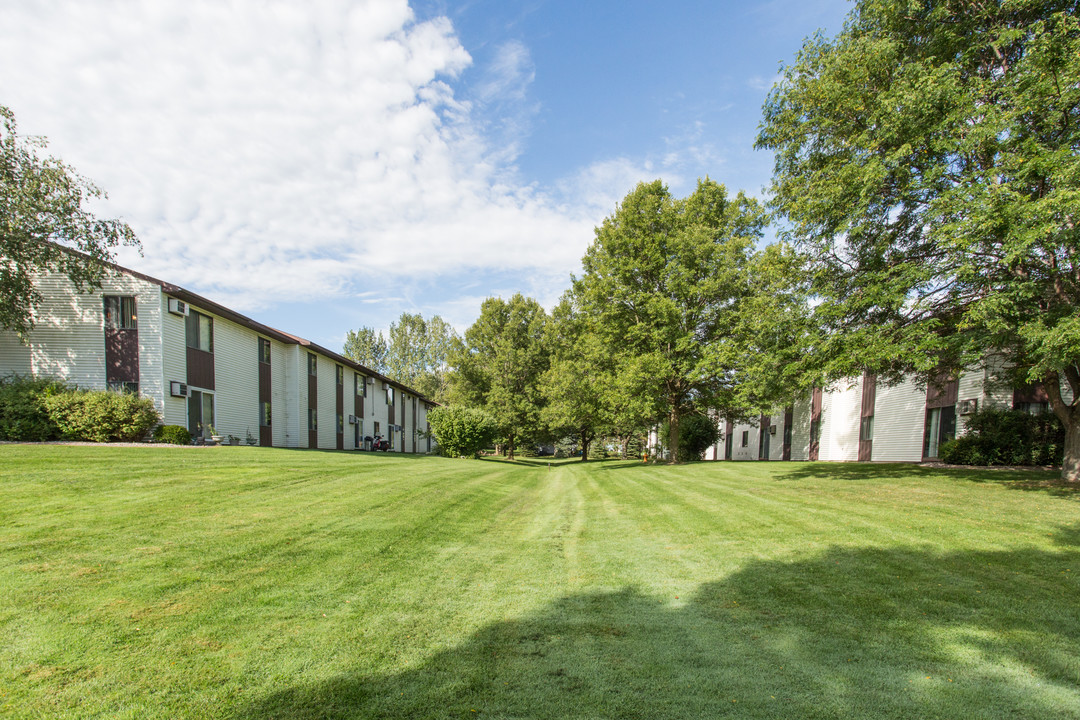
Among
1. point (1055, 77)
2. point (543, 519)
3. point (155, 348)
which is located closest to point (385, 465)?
point (543, 519)

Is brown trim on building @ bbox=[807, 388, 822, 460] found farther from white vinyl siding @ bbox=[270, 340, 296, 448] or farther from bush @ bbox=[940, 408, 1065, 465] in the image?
white vinyl siding @ bbox=[270, 340, 296, 448]

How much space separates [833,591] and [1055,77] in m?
11.4

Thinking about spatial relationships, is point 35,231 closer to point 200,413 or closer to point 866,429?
point 200,413

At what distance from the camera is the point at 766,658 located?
372 cm

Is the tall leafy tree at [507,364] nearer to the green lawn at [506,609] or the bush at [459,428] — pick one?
the bush at [459,428]

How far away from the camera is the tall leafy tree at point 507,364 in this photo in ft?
126

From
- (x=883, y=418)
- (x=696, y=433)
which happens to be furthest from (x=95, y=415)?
(x=883, y=418)

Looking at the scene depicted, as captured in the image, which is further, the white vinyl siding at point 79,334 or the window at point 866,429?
the window at point 866,429

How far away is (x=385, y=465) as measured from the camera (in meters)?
15.2

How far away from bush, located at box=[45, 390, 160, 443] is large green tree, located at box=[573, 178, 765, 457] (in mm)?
17729

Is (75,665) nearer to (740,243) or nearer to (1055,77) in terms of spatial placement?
(1055,77)

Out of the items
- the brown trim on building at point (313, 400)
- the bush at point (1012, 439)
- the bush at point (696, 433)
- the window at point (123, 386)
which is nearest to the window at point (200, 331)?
the window at point (123, 386)

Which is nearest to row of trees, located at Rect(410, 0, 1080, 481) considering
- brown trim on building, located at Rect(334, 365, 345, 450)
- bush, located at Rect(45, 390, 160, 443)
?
bush, located at Rect(45, 390, 160, 443)

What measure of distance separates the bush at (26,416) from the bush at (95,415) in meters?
0.29
